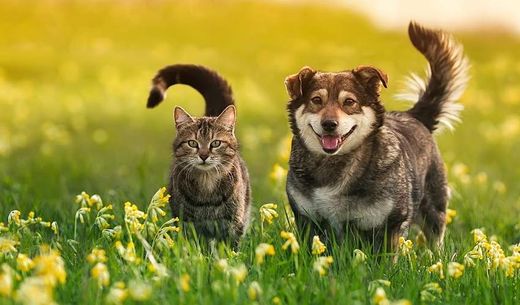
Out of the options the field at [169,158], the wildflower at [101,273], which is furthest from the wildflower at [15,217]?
the wildflower at [101,273]

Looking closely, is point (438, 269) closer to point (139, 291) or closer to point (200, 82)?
point (139, 291)

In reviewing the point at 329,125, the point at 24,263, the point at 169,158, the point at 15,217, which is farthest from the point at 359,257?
the point at 169,158

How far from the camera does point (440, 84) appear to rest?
8.84 meters

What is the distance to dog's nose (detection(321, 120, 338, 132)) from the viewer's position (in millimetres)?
6695

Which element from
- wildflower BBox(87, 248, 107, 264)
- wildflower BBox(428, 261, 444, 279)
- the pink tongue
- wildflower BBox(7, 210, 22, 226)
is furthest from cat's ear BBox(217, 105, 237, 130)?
wildflower BBox(428, 261, 444, 279)

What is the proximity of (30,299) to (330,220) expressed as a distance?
311 centimetres

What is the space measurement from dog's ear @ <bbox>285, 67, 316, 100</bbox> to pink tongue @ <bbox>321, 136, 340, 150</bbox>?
16.3 inches

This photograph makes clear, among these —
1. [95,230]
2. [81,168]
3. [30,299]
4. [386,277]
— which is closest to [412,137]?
[386,277]

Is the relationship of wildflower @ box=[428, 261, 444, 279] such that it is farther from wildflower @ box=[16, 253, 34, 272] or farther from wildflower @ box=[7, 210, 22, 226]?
wildflower @ box=[7, 210, 22, 226]

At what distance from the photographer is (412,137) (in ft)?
26.5

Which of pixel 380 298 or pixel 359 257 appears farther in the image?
→ pixel 359 257

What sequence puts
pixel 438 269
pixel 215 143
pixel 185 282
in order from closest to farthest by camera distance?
pixel 185 282
pixel 438 269
pixel 215 143

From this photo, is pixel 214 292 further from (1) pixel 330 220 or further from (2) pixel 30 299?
(1) pixel 330 220

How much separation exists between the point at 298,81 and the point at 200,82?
156 cm
